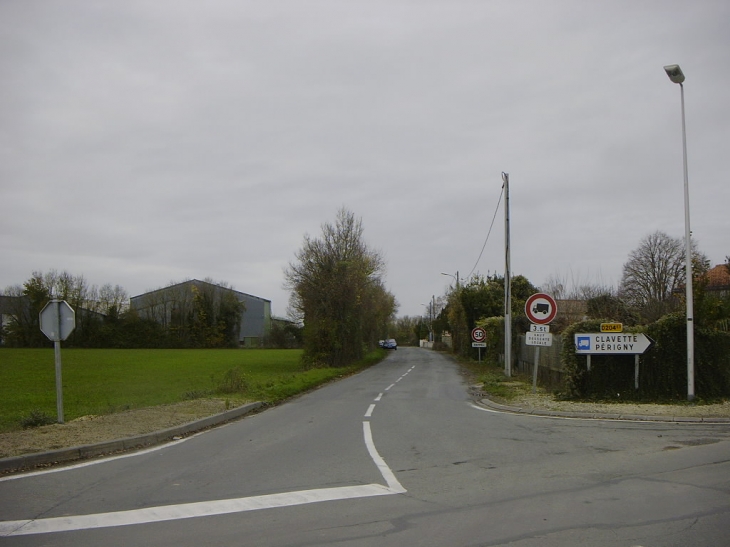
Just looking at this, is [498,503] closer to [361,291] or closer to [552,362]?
[552,362]

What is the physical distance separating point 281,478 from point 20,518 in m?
2.84

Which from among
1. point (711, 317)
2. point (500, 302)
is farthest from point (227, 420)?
point (500, 302)

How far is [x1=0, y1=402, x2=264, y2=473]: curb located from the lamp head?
40.8ft

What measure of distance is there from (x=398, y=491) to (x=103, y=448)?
5.36m

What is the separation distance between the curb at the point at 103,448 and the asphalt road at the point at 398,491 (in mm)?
478

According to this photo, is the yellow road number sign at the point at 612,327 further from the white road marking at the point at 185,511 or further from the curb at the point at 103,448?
the white road marking at the point at 185,511

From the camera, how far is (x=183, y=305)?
88875mm

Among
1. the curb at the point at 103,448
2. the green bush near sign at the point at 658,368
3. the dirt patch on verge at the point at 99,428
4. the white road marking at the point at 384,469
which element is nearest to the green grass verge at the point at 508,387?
the green bush near sign at the point at 658,368

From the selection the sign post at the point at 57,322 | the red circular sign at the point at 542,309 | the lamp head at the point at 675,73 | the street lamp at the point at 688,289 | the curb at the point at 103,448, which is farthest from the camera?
the red circular sign at the point at 542,309

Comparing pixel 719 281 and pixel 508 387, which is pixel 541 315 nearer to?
pixel 508 387

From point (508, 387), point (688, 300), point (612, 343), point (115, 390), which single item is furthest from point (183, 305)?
point (688, 300)

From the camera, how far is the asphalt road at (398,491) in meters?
5.42

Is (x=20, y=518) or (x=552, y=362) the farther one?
(x=552, y=362)

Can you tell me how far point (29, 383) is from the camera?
25.7 metres
